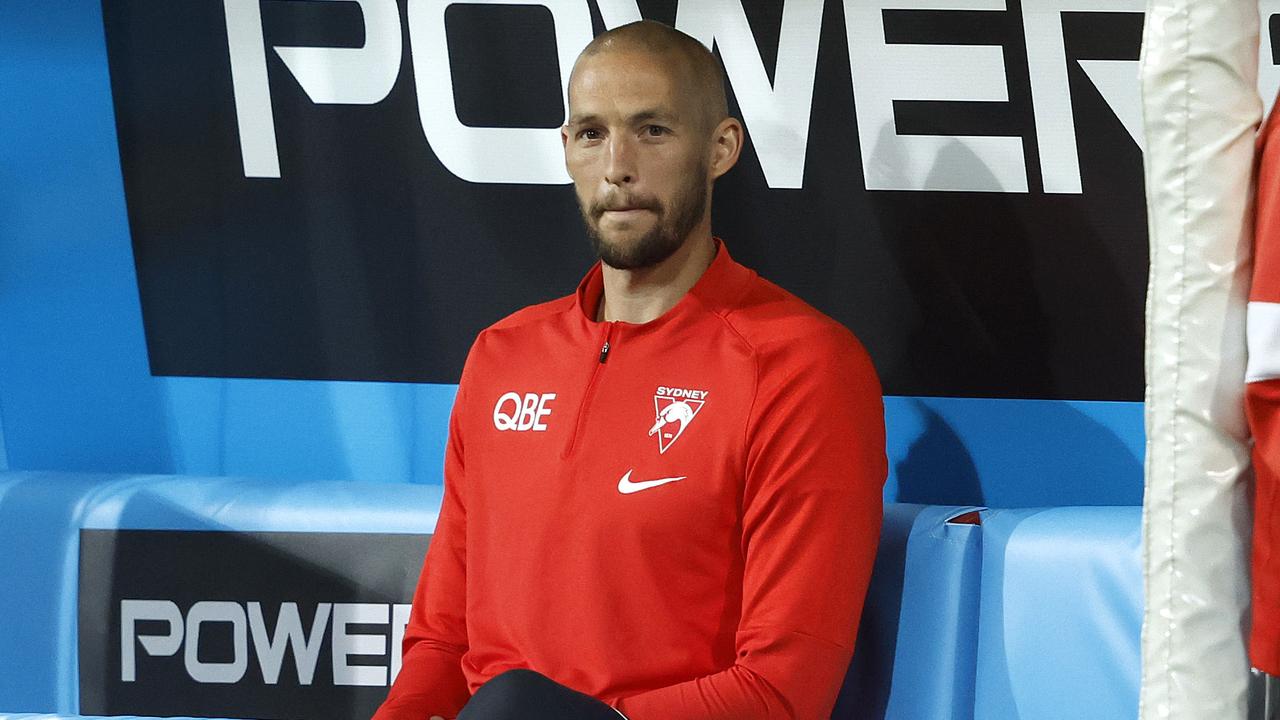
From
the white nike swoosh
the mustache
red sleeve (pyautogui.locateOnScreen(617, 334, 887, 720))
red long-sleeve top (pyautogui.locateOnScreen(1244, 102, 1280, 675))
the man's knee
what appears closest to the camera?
red long-sleeve top (pyautogui.locateOnScreen(1244, 102, 1280, 675))

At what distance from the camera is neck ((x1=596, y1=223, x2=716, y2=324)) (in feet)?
5.86

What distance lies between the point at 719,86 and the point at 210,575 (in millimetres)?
1020

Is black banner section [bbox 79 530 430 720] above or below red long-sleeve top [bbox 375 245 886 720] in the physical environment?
below

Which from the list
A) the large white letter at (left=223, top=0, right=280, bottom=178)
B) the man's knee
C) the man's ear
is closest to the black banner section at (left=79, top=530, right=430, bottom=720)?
the large white letter at (left=223, top=0, right=280, bottom=178)

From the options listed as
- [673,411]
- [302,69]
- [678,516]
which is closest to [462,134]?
[302,69]

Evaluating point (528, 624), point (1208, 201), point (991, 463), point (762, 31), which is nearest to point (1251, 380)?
point (1208, 201)

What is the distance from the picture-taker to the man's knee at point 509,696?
4.50 feet

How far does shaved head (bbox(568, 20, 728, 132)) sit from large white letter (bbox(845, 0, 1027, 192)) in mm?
362

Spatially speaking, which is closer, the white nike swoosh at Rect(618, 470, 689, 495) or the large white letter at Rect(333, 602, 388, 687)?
the white nike swoosh at Rect(618, 470, 689, 495)

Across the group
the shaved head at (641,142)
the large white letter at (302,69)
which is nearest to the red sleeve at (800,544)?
the shaved head at (641,142)

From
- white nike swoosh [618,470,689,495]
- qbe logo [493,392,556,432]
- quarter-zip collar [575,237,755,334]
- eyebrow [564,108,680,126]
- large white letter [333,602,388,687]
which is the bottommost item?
large white letter [333,602,388,687]

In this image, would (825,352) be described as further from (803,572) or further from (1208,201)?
(1208,201)

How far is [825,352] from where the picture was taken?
5.44 feet

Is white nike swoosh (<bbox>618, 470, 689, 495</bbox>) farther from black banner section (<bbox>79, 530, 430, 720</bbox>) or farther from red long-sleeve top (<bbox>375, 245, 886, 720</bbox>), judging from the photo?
black banner section (<bbox>79, 530, 430, 720</bbox>)
